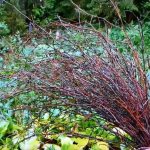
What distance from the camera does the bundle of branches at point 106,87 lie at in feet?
8.96

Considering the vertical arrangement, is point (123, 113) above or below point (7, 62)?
above

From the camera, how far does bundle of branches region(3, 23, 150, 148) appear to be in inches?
107

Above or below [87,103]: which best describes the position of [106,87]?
above

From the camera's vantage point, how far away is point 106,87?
9.21ft

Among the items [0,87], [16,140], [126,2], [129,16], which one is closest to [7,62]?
[0,87]

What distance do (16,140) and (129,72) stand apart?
2.67 ft

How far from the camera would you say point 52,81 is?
9.65ft

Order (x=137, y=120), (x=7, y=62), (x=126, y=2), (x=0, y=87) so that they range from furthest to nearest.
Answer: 1. (x=126, y=2)
2. (x=7, y=62)
3. (x=0, y=87)
4. (x=137, y=120)

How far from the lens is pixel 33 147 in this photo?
2.94 meters

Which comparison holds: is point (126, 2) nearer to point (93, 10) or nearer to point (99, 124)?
point (93, 10)

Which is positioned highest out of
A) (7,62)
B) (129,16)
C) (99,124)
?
(99,124)

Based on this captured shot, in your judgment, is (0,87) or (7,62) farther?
(7,62)

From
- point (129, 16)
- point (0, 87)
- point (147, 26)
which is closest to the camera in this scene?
point (0, 87)

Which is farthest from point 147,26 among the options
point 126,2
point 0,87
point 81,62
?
point 81,62
